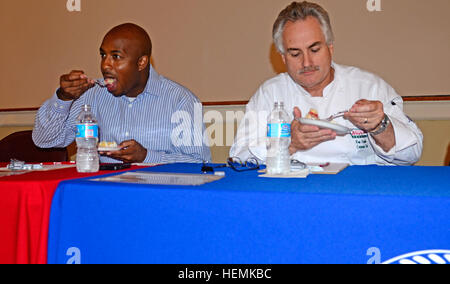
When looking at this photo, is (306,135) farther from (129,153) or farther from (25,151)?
(25,151)

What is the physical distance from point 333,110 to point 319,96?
0.10 metres

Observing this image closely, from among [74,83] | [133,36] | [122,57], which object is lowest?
[74,83]

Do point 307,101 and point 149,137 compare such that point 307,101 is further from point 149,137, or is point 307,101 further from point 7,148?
point 7,148

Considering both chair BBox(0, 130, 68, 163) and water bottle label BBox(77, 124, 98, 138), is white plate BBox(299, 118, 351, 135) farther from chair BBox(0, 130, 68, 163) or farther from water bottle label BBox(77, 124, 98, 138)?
chair BBox(0, 130, 68, 163)

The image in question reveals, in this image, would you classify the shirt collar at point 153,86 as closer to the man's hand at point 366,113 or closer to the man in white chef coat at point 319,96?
the man in white chef coat at point 319,96

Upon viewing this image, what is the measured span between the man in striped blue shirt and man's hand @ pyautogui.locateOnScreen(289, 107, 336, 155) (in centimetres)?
71

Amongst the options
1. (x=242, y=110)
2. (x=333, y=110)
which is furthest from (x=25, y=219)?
(x=242, y=110)

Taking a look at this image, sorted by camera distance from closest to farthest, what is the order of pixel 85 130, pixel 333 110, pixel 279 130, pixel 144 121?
pixel 279 130 < pixel 85 130 < pixel 333 110 < pixel 144 121

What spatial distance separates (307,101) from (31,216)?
1.30m

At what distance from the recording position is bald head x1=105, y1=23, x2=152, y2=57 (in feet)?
7.63

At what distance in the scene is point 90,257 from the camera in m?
1.15

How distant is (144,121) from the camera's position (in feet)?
7.56

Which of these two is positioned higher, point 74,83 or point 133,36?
point 133,36
